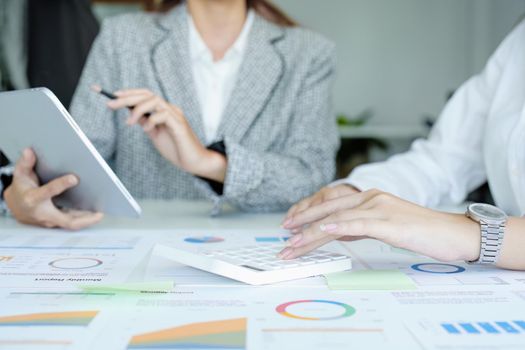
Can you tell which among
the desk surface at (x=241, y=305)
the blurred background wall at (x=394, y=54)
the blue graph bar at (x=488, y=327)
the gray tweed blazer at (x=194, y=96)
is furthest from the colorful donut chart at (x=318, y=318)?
the blurred background wall at (x=394, y=54)

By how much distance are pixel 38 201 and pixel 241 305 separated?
641mm

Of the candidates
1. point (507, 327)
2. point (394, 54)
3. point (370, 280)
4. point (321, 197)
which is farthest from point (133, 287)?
point (394, 54)

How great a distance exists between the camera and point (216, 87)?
67.6 inches

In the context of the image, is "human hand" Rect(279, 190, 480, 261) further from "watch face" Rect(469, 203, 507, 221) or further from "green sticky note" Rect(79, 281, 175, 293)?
"green sticky note" Rect(79, 281, 175, 293)

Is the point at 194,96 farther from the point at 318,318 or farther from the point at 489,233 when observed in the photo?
the point at 318,318

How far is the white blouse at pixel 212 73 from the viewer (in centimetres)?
169

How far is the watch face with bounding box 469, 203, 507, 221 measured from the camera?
2.71 feet

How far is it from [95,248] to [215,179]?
1.54 feet

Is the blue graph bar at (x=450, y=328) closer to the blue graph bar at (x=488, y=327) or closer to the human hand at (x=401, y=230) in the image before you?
the blue graph bar at (x=488, y=327)

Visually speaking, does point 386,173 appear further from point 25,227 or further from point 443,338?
point 443,338

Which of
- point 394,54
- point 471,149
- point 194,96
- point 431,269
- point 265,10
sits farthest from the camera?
point 394,54

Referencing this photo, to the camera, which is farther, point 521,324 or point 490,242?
point 490,242

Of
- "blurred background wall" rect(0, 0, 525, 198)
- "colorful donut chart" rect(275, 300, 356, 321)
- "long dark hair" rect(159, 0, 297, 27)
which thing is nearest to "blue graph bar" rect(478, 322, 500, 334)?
"colorful donut chart" rect(275, 300, 356, 321)

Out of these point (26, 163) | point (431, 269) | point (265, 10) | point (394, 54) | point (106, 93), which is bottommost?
point (431, 269)
